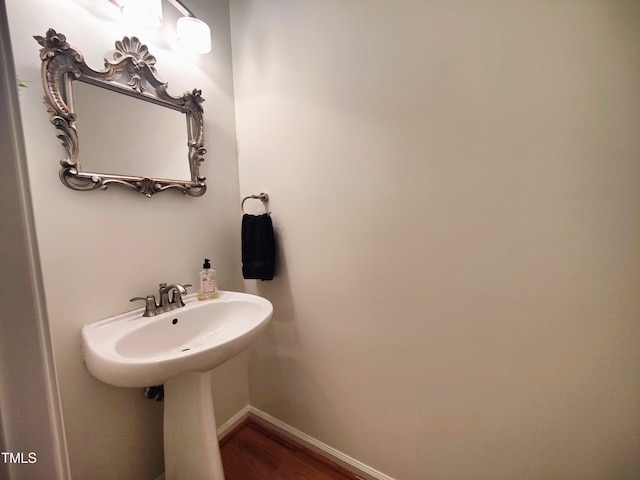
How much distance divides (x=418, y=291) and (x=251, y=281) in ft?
3.09

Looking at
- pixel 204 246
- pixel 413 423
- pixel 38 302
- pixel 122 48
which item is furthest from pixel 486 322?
pixel 122 48

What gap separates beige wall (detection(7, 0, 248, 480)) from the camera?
821 millimetres

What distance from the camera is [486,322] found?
90 cm

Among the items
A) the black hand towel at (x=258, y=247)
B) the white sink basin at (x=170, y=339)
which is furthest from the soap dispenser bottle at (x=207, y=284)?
the black hand towel at (x=258, y=247)

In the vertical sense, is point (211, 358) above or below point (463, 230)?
below

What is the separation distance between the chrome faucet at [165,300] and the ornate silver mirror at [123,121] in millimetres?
417

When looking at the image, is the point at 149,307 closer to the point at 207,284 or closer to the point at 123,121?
the point at 207,284

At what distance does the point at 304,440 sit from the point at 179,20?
7.05 feet

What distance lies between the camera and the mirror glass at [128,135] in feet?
3.00

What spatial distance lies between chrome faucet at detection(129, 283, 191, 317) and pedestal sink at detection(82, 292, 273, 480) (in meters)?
0.03

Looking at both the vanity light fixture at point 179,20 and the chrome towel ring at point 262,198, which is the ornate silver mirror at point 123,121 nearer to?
the vanity light fixture at point 179,20

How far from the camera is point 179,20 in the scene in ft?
3.53

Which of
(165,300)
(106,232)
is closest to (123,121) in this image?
(106,232)

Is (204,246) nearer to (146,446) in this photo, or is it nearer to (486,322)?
(146,446)
